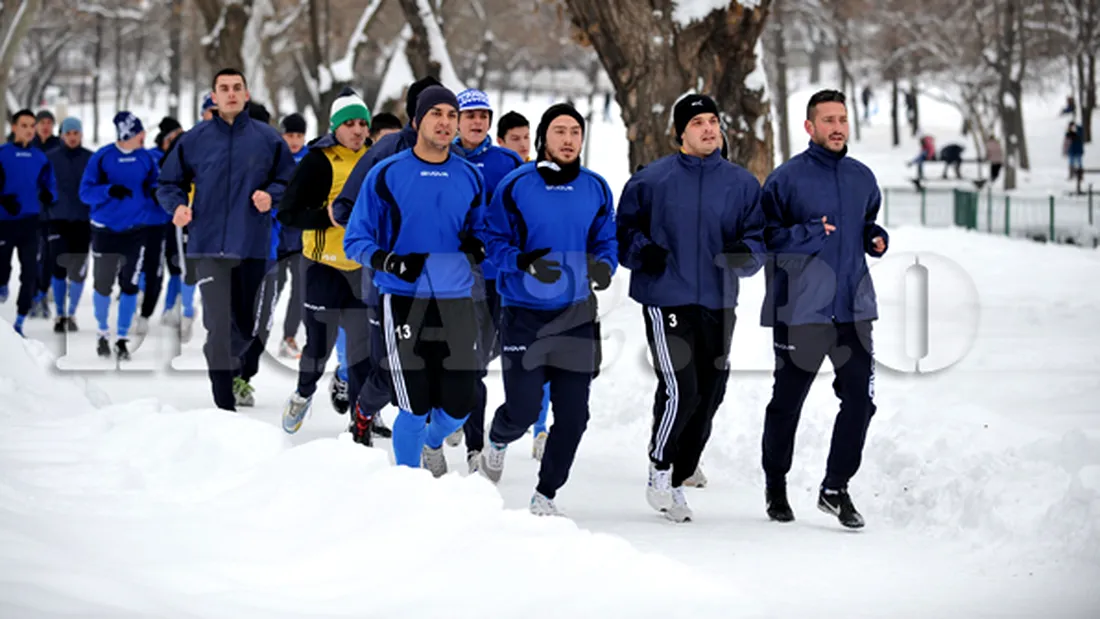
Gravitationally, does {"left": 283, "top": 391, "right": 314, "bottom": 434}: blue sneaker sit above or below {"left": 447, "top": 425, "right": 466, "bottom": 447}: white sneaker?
above

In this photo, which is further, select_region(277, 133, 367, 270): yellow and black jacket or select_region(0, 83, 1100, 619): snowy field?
select_region(277, 133, 367, 270): yellow and black jacket

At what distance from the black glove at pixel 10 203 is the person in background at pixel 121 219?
188 cm

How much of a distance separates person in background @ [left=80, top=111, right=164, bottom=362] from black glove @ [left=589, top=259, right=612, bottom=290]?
734 cm

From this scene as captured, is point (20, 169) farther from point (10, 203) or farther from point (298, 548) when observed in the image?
point (298, 548)

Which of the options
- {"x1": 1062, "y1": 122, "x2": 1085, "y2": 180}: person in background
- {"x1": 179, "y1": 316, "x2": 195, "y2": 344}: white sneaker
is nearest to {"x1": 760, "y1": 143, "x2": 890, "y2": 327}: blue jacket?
{"x1": 179, "y1": 316, "x2": 195, "y2": 344}: white sneaker

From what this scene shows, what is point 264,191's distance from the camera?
921 cm

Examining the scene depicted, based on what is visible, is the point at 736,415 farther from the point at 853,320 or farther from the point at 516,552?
the point at 516,552

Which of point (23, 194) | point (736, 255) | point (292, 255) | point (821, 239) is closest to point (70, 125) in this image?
point (23, 194)

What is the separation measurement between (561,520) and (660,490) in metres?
1.65

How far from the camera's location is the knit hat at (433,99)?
686 centimetres

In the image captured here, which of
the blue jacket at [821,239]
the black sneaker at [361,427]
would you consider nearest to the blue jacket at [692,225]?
the blue jacket at [821,239]

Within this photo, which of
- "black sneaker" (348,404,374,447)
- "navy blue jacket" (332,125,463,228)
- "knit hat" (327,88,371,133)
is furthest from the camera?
"knit hat" (327,88,371,133)

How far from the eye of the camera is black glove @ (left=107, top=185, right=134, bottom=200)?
13.0 meters

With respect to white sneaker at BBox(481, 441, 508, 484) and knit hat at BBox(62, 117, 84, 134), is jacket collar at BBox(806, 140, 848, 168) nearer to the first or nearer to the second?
white sneaker at BBox(481, 441, 508, 484)
